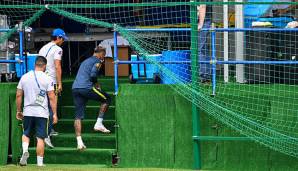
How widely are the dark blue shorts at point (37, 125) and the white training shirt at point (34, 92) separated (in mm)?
66

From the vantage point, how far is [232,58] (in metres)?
15.9

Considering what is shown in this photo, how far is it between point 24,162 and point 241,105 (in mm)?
3424

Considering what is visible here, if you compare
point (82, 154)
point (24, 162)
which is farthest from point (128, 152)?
point (24, 162)

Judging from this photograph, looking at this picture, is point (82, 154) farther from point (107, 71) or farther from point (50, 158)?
point (107, 71)

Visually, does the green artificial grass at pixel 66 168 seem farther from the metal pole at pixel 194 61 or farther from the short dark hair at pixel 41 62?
the short dark hair at pixel 41 62

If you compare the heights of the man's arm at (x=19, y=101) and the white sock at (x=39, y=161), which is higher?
the man's arm at (x=19, y=101)

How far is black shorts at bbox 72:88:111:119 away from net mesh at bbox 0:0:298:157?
98 cm

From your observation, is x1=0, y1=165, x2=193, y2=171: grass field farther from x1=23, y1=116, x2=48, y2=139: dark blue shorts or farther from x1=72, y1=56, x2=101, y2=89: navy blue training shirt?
x1=72, y1=56, x2=101, y2=89: navy blue training shirt

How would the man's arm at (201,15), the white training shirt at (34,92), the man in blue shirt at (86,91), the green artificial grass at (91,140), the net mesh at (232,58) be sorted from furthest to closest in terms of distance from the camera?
the man's arm at (201,15) → the green artificial grass at (91,140) → the man in blue shirt at (86,91) → the net mesh at (232,58) → the white training shirt at (34,92)

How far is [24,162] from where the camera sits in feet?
44.1

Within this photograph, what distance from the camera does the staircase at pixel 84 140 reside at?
14391 mm

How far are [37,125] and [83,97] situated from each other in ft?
4.06

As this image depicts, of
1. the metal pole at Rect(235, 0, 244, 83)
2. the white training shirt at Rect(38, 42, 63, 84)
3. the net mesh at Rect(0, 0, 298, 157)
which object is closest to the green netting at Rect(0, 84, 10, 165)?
the white training shirt at Rect(38, 42, 63, 84)

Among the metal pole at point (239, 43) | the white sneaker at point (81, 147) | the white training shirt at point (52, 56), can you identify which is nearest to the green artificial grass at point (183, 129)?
the white sneaker at point (81, 147)
